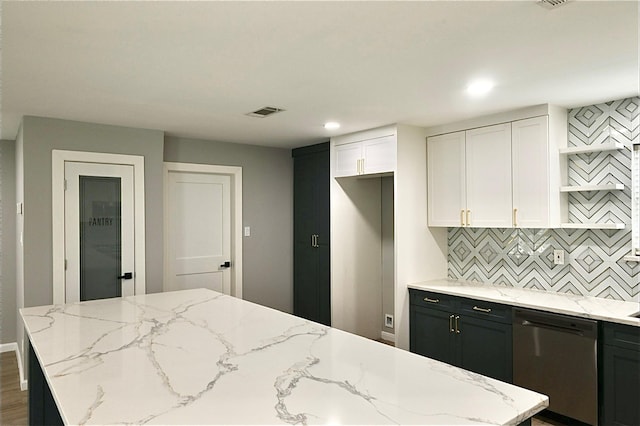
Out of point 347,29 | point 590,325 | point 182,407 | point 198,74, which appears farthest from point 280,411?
point 590,325

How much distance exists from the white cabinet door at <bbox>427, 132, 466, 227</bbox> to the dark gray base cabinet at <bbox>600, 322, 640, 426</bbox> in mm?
1500

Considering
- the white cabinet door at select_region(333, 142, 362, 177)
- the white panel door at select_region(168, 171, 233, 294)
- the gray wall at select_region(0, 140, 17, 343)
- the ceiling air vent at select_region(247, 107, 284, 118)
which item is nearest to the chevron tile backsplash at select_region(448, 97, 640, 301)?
the white cabinet door at select_region(333, 142, 362, 177)

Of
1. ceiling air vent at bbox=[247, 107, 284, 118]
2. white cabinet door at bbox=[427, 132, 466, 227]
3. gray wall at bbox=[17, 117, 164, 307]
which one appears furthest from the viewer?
white cabinet door at bbox=[427, 132, 466, 227]

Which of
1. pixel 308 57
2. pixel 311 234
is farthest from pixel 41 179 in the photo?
pixel 311 234

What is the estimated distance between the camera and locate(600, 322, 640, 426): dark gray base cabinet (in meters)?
2.71

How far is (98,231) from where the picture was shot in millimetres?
3998

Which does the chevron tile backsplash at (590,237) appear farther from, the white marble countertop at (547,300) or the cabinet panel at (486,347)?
the cabinet panel at (486,347)

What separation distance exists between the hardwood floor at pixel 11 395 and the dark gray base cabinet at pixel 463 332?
3.23 meters

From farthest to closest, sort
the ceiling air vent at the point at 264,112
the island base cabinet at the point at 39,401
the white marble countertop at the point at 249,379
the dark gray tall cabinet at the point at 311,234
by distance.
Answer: the dark gray tall cabinet at the point at 311,234 < the ceiling air vent at the point at 264,112 < the island base cabinet at the point at 39,401 < the white marble countertop at the point at 249,379

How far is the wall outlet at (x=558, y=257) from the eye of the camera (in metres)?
3.55

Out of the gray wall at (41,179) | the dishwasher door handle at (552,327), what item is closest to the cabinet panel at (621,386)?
the dishwasher door handle at (552,327)

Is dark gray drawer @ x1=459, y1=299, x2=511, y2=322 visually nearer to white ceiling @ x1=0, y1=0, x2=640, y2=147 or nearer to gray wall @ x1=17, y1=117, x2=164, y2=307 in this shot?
white ceiling @ x1=0, y1=0, x2=640, y2=147

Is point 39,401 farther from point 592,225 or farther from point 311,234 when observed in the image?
point 592,225

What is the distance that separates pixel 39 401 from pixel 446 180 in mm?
3540
